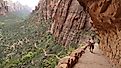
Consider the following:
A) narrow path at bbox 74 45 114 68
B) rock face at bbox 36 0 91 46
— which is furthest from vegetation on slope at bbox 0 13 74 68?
narrow path at bbox 74 45 114 68

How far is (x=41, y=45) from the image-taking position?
159 feet

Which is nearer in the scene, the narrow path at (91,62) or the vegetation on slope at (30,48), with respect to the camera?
the narrow path at (91,62)

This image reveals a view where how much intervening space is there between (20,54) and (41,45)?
379cm

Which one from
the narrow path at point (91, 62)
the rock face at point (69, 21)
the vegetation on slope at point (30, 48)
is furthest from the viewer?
the rock face at point (69, 21)

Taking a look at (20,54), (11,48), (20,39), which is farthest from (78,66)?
(20,39)

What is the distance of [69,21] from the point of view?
4594 centimetres

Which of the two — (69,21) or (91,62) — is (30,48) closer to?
(69,21)

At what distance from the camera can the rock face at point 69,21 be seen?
44275mm

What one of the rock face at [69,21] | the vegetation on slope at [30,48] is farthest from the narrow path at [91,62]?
the rock face at [69,21]

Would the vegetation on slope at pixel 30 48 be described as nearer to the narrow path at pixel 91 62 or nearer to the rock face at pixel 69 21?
the rock face at pixel 69 21

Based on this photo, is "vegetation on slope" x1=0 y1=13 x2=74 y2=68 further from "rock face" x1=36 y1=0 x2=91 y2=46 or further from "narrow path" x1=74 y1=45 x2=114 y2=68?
"narrow path" x1=74 y1=45 x2=114 y2=68

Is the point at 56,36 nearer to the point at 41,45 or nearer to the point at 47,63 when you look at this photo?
the point at 41,45

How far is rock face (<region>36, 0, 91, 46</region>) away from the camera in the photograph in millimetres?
44275

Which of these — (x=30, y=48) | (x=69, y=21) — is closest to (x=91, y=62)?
(x=69, y=21)
